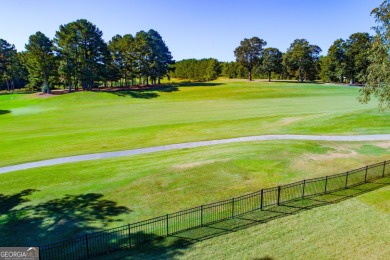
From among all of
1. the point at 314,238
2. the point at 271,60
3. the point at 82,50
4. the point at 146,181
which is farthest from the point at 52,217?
the point at 271,60

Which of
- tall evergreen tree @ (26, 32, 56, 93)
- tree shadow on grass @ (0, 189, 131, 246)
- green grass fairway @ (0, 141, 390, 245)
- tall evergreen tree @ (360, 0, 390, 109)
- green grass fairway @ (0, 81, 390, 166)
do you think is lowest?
tree shadow on grass @ (0, 189, 131, 246)

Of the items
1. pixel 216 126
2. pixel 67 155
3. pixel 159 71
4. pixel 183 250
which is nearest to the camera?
pixel 183 250

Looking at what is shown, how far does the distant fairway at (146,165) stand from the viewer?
1564 cm

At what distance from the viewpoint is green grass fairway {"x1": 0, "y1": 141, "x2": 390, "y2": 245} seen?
1508cm

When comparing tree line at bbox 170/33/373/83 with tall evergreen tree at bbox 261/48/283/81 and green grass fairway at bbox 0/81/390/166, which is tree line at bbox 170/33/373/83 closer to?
tall evergreen tree at bbox 261/48/283/81

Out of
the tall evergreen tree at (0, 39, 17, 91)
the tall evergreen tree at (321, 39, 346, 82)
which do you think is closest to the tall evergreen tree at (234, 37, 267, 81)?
the tall evergreen tree at (321, 39, 346, 82)

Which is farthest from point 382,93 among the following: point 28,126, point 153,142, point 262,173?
point 28,126

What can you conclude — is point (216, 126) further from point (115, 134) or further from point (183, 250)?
point (183, 250)

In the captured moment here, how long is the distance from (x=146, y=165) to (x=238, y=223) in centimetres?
1099

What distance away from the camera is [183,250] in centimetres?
1237

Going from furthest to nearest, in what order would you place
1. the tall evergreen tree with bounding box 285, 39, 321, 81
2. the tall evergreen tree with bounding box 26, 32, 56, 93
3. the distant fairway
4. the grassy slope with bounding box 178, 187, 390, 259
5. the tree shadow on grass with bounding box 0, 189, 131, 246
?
the tall evergreen tree with bounding box 285, 39, 321, 81 < the tall evergreen tree with bounding box 26, 32, 56, 93 < the distant fairway < the tree shadow on grass with bounding box 0, 189, 131, 246 < the grassy slope with bounding box 178, 187, 390, 259

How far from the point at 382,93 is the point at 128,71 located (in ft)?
295

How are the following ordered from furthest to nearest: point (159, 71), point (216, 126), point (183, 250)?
point (159, 71), point (216, 126), point (183, 250)

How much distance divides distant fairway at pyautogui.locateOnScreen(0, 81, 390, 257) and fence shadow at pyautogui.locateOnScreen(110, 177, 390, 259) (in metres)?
1.03
